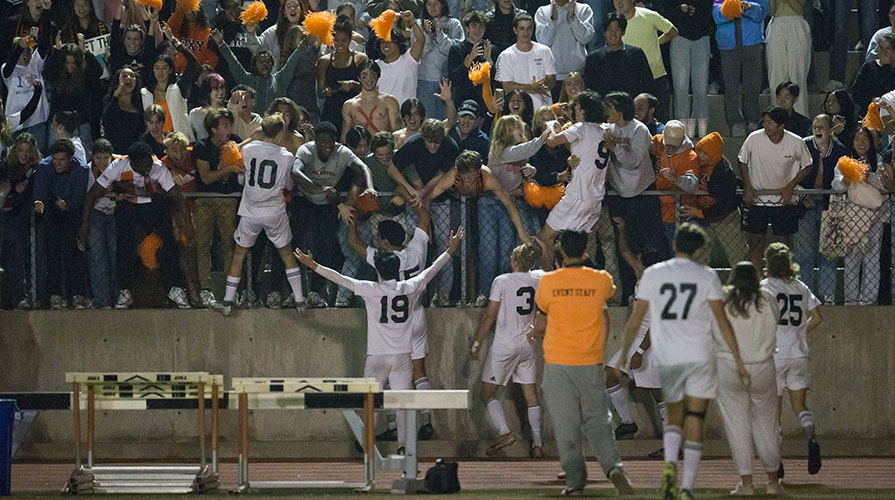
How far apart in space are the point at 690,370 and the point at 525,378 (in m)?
4.45

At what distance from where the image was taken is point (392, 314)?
15.1 metres

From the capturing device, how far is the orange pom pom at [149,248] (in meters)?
15.8

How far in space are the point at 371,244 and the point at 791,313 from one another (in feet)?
15.0

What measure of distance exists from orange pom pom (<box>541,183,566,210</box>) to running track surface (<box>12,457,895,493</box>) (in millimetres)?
2722

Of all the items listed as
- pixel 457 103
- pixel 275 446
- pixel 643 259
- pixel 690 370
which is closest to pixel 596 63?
pixel 457 103

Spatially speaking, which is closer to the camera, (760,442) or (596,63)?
(760,442)

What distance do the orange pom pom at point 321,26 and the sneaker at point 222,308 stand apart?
12.2 ft

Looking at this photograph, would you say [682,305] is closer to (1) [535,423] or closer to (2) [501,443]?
(1) [535,423]

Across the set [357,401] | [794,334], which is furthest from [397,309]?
[794,334]

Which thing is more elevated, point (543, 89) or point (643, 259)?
point (543, 89)

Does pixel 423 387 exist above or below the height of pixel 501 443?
above

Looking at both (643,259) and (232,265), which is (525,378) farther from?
(232,265)

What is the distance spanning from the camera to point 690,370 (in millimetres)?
11219

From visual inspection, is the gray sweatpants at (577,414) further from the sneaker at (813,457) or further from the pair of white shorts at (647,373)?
the pair of white shorts at (647,373)
